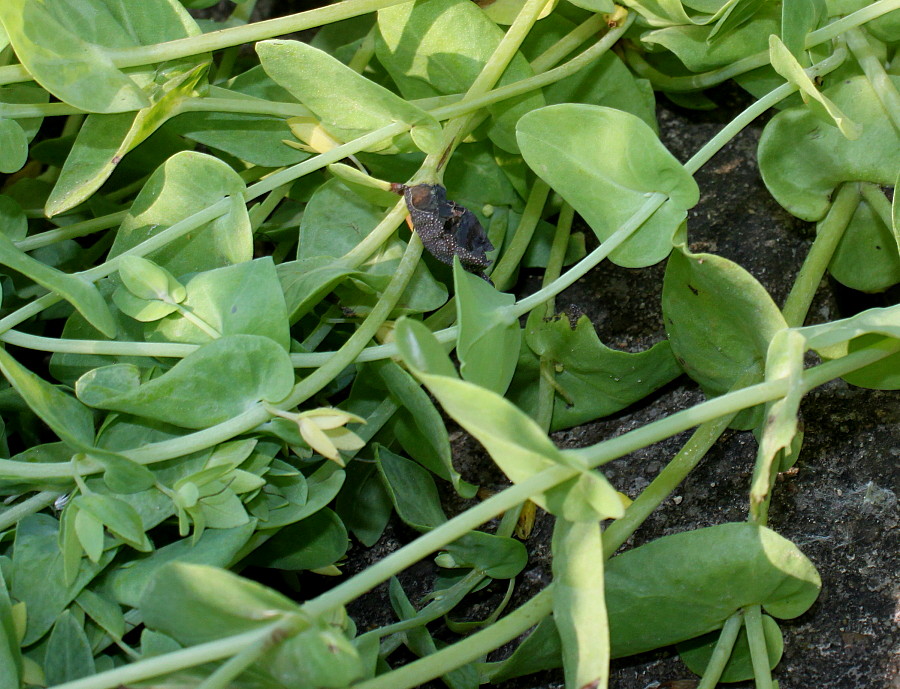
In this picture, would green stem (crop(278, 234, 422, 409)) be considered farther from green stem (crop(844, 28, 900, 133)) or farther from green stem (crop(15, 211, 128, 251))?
green stem (crop(844, 28, 900, 133))

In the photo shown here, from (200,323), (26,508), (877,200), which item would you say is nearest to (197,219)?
(200,323)

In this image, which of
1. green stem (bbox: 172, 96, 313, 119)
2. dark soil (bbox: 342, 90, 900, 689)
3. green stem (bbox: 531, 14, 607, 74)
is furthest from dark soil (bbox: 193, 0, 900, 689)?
green stem (bbox: 172, 96, 313, 119)

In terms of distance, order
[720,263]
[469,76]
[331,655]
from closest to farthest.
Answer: [331,655], [720,263], [469,76]

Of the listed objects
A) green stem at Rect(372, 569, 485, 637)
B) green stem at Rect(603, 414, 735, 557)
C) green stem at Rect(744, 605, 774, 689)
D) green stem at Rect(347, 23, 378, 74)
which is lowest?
green stem at Rect(372, 569, 485, 637)

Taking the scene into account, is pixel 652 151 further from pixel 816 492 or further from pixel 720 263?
pixel 816 492

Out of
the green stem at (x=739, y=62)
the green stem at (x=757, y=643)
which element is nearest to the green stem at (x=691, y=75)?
the green stem at (x=739, y=62)

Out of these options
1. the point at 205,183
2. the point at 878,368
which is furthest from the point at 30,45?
the point at 878,368
